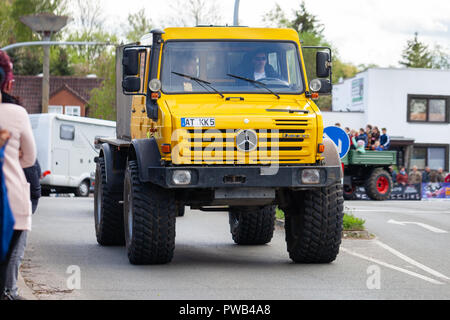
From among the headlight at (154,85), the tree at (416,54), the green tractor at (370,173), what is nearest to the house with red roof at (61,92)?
the tree at (416,54)

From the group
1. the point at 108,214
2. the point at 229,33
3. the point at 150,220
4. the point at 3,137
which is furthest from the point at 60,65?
the point at 3,137

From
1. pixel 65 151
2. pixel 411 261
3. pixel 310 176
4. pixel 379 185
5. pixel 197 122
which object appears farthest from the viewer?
pixel 65 151

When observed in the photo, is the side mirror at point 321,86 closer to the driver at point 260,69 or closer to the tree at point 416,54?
the driver at point 260,69

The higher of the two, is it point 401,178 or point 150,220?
point 150,220

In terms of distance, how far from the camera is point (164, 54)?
39.3 feet

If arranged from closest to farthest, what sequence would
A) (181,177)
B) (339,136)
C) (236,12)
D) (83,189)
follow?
1. (181,177)
2. (339,136)
3. (236,12)
4. (83,189)

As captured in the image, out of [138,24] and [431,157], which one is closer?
[431,157]

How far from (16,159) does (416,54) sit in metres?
93.2

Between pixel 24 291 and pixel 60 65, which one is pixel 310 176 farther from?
pixel 60 65

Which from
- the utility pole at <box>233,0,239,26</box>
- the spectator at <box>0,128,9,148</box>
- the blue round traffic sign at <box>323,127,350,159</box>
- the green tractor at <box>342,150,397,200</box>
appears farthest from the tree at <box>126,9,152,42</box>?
the spectator at <box>0,128,9,148</box>

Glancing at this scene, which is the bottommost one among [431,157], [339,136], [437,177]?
[437,177]

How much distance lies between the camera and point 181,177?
35.6ft
